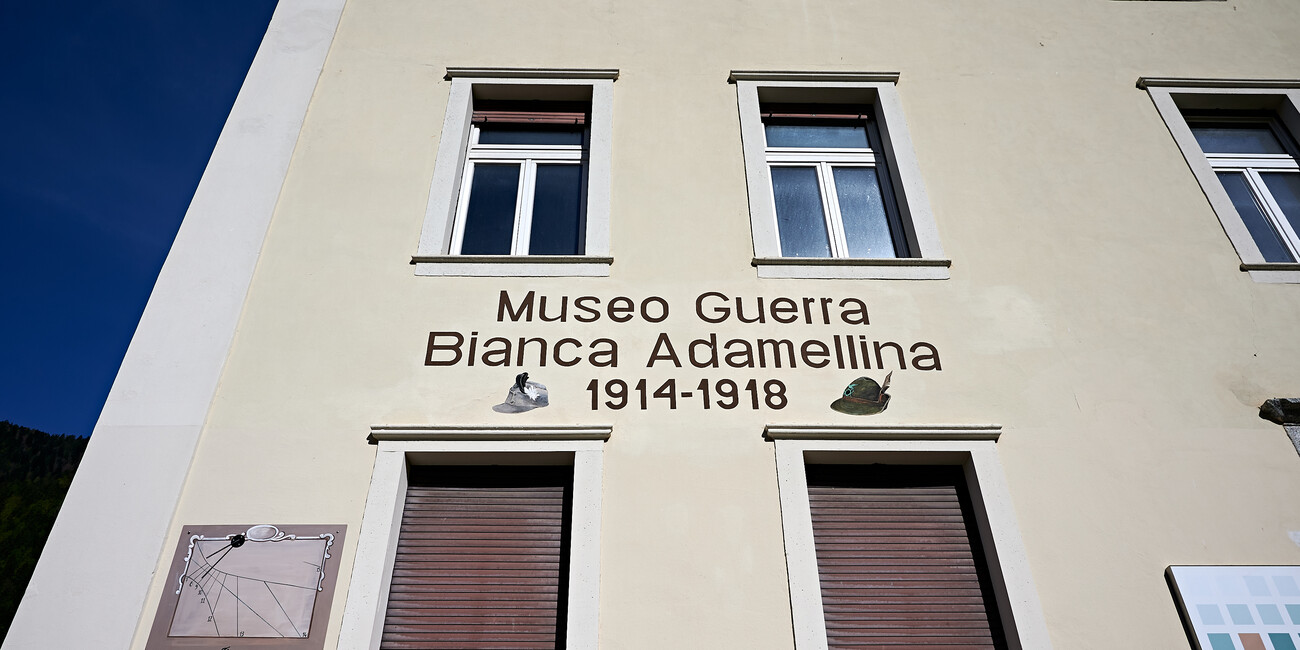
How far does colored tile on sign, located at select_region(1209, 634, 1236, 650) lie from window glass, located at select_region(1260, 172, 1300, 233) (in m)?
3.63

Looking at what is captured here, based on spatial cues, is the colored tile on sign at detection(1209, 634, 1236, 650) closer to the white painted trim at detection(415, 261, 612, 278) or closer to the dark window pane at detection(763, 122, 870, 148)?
the white painted trim at detection(415, 261, 612, 278)

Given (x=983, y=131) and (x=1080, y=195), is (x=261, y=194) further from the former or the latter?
(x=1080, y=195)

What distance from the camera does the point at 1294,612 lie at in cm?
460

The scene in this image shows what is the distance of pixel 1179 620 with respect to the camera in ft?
15.1

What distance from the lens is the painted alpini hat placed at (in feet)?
17.5

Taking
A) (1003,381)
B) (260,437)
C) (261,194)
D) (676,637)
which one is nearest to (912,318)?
(1003,381)

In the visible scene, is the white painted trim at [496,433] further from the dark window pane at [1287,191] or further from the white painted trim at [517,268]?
the dark window pane at [1287,191]

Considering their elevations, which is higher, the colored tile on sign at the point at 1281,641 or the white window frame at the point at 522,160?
the white window frame at the point at 522,160

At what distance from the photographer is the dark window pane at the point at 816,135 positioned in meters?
7.18

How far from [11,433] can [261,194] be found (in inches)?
1465

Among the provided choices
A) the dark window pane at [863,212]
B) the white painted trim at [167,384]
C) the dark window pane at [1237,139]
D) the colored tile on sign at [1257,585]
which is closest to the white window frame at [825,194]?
the dark window pane at [863,212]

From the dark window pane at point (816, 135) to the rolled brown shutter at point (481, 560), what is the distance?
339cm

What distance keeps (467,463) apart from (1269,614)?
13.9ft

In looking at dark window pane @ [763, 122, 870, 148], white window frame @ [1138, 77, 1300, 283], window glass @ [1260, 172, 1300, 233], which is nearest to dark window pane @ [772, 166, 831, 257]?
dark window pane @ [763, 122, 870, 148]
